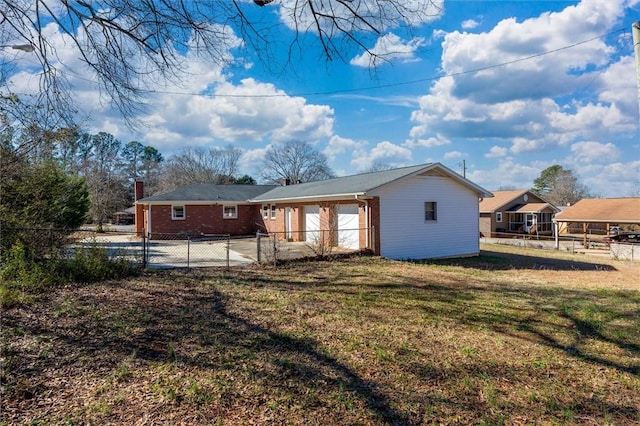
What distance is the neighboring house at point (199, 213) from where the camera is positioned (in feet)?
69.6

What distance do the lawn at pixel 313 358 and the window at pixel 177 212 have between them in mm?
14239

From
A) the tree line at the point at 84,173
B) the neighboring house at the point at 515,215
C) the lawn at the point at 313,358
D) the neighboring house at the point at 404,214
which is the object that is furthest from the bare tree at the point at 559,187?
the lawn at the point at 313,358

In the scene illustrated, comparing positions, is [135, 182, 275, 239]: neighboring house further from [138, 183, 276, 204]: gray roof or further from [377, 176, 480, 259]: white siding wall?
[377, 176, 480, 259]: white siding wall

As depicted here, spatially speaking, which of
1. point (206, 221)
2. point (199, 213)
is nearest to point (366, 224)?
point (206, 221)

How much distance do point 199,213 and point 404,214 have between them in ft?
41.9

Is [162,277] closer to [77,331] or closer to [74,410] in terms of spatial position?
[77,331]

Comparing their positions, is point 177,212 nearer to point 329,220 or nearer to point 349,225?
point 329,220

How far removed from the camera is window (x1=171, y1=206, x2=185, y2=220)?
2161 centimetres

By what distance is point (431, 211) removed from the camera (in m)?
16.3

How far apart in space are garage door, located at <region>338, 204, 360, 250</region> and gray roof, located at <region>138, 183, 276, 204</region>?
9385mm

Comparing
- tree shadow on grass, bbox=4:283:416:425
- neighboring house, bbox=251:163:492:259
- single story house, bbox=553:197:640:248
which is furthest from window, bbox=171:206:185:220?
single story house, bbox=553:197:640:248

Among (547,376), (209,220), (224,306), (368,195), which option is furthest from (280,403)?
(209,220)

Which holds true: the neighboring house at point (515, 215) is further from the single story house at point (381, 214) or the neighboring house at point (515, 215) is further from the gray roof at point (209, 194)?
the gray roof at point (209, 194)

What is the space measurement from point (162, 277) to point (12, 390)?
5.67 meters
